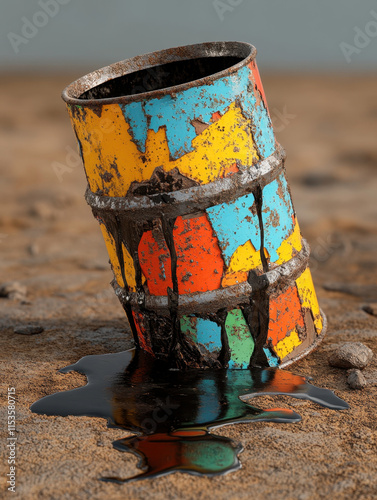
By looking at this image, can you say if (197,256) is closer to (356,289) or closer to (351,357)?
(351,357)

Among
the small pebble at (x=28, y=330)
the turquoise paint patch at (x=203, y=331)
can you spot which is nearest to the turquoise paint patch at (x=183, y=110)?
the turquoise paint patch at (x=203, y=331)

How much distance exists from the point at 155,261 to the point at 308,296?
35.3 inches

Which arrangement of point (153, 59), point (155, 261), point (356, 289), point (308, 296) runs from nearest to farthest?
point (155, 261) → point (153, 59) → point (308, 296) → point (356, 289)

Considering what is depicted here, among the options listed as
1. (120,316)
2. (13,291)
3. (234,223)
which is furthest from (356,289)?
(13,291)

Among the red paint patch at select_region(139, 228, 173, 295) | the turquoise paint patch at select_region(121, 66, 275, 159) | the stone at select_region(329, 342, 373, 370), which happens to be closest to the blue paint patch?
the red paint patch at select_region(139, 228, 173, 295)

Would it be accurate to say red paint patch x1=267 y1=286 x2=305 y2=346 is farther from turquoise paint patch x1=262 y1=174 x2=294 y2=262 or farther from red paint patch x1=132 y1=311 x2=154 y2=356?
red paint patch x1=132 y1=311 x2=154 y2=356

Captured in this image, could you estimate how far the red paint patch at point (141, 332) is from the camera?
3.44 meters

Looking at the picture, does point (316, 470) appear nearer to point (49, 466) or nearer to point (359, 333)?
point (49, 466)

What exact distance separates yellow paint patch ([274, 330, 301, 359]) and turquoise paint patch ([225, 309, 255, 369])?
15cm

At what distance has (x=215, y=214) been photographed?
3.06 metres

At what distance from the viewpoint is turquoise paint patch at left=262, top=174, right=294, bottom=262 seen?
125 inches

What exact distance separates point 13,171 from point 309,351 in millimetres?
5557

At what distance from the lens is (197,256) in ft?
10.2

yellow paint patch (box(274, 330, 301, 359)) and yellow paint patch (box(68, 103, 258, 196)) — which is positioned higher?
yellow paint patch (box(68, 103, 258, 196))
